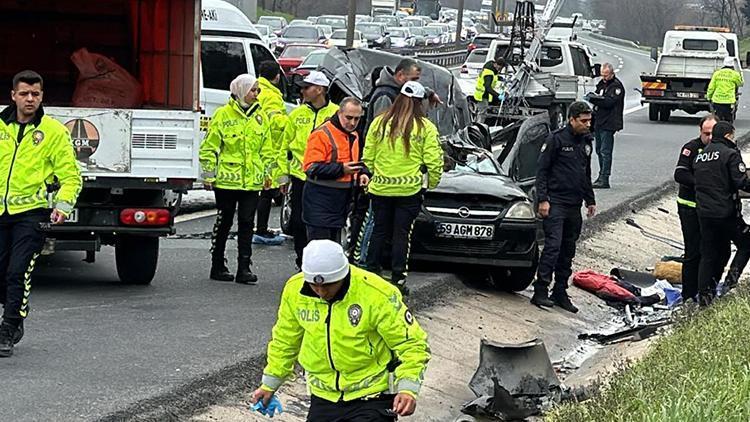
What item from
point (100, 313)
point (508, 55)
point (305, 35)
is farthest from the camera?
point (305, 35)

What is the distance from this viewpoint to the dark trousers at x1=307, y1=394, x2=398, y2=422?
617 centimetres

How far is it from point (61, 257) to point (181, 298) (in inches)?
111

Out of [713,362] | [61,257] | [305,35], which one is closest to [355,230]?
[61,257]

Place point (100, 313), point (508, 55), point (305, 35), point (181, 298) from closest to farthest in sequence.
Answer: point (100, 313) → point (181, 298) → point (508, 55) → point (305, 35)

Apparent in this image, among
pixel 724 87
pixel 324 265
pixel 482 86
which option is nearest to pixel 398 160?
pixel 324 265

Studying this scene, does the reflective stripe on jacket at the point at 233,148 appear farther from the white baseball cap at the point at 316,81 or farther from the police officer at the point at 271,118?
the white baseball cap at the point at 316,81

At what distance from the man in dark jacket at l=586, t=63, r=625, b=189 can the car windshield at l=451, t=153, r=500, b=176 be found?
7.70 meters

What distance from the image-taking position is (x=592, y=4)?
425 ft

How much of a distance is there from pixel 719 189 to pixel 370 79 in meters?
5.06

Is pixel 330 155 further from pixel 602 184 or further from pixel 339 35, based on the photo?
pixel 339 35

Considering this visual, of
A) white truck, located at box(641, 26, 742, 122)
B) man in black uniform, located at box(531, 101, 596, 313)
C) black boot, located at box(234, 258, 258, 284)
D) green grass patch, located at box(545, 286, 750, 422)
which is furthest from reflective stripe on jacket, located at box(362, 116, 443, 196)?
white truck, located at box(641, 26, 742, 122)

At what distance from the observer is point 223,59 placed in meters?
18.6

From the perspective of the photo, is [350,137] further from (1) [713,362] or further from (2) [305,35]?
(2) [305,35]

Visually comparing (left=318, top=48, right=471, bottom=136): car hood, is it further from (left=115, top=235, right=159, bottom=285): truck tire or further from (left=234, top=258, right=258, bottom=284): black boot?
(left=115, top=235, right=159, bottom=285): truck tire
